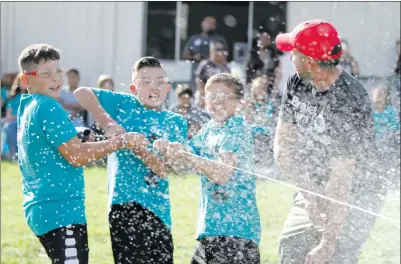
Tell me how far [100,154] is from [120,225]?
433mm

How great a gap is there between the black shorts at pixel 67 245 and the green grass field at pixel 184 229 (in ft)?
4.42

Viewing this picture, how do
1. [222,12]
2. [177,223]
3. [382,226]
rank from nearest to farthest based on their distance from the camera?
[382,226]
[177,223]
[222,12]

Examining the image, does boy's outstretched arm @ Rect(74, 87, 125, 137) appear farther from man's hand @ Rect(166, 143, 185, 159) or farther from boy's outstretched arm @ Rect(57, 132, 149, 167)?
man's hand @ Rect(166, 143, 185, 159)

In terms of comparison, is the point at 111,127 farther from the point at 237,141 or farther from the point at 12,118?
the point at 12,118

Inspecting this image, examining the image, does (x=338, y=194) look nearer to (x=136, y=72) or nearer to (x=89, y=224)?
(x=136, y=72)

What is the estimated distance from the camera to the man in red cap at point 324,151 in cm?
427

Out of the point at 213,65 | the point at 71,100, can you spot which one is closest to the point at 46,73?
the point at 71,100

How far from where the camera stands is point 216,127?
15.6 ft

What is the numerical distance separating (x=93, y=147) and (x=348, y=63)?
7.05 m

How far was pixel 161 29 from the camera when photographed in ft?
46.1

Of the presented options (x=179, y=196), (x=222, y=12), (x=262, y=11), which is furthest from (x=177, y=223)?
(x=222, y=12)

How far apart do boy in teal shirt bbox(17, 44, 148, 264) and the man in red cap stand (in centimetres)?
86

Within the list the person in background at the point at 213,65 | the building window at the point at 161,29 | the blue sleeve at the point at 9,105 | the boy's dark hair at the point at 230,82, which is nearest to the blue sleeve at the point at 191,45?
the building window at the point at 161,29

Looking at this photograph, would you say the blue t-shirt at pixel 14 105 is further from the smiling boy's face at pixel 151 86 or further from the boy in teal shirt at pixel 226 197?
the boy in teal shirt at pixel 226 197
